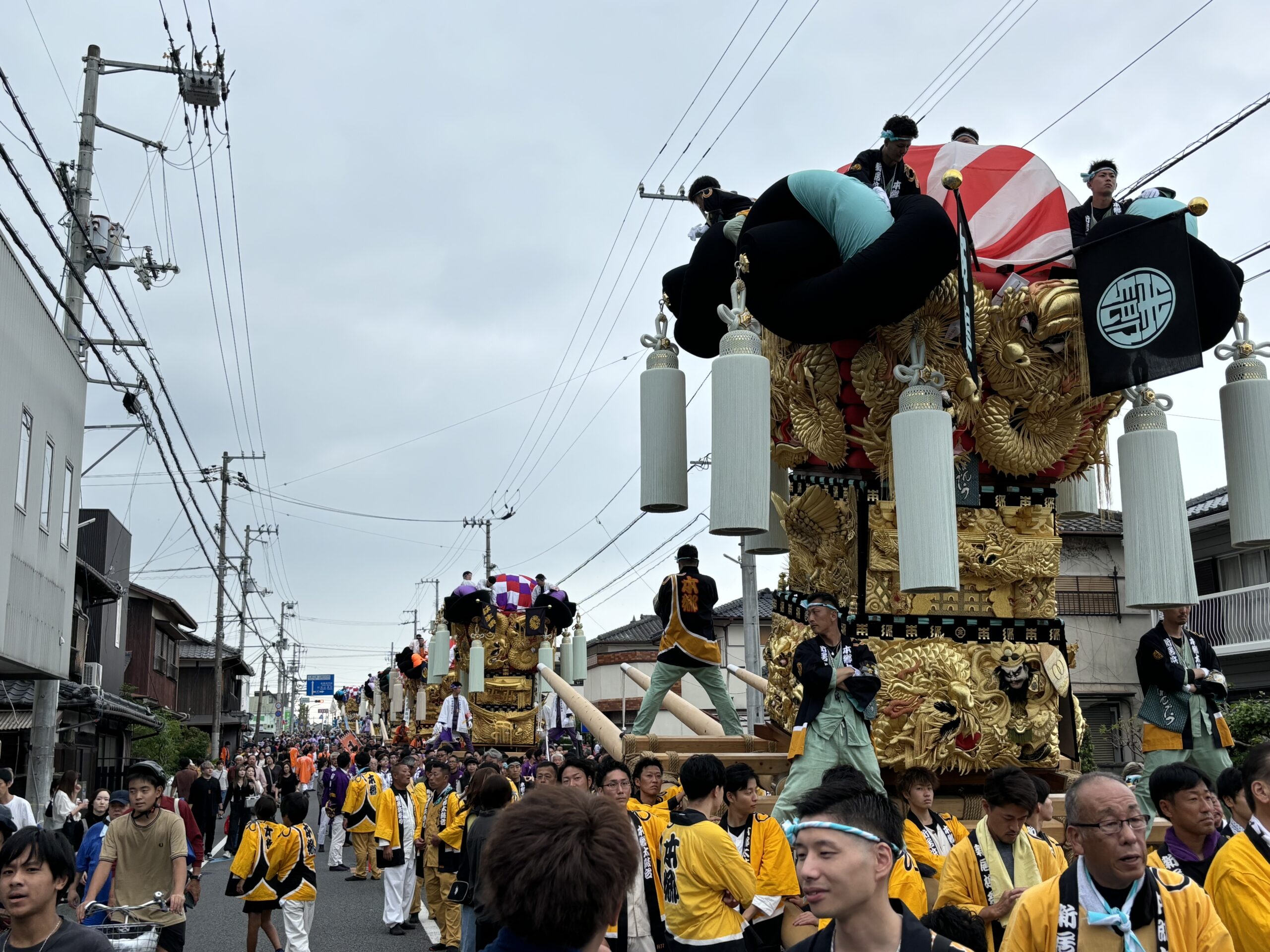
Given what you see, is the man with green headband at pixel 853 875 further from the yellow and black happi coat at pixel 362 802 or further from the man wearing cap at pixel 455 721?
the man wearing cap at pixel 455 721

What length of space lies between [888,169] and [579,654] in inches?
620

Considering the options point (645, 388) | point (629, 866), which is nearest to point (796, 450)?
point (645, 388)

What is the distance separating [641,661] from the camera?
4244cm

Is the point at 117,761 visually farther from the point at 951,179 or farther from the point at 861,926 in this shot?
the point at 861,926

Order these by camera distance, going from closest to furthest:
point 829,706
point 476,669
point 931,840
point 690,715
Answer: point 931,840 → point 829,706 → point 690,715 → point 476,669

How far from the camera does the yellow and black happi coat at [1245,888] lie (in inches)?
147

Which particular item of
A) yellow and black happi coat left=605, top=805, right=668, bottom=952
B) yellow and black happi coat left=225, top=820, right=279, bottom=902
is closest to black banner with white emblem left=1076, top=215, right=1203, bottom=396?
yellow and black happi coat left=605, top=805, right=668, bottom=952

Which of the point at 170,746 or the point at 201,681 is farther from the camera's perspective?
the point at 201,681

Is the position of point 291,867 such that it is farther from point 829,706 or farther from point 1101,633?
point 1101,633

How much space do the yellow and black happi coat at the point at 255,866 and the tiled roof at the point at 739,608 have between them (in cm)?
2911

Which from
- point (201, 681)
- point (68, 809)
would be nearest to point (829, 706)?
point (68, 809)

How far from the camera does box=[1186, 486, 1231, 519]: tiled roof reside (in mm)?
21684

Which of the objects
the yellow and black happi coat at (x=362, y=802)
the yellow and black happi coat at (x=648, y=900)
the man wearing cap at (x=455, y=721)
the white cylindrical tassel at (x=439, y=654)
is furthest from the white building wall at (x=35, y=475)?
the yellow and black happi coat at (x=648, y=900)

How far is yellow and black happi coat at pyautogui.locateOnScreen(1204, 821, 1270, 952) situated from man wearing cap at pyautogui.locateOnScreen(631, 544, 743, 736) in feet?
20.7
